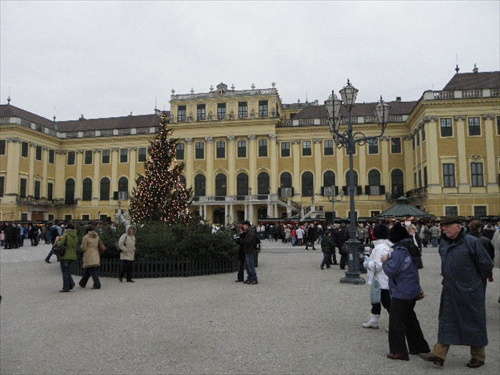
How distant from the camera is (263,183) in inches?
2007

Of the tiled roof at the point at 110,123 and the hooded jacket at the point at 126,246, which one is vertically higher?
the tiled roof at the point at 110,123

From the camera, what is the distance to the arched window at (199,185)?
52.2 metres

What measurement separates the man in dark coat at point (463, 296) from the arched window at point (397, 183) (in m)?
45.2

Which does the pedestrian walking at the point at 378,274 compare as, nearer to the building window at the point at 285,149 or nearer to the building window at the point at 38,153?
the building window at the point at 285,149

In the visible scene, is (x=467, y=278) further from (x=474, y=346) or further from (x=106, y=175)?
(x=106, y=175)

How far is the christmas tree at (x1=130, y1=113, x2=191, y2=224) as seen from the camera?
18969 millimetres

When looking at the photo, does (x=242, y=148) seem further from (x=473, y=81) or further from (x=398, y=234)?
(x=398, y=234)

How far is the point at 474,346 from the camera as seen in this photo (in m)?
4.69

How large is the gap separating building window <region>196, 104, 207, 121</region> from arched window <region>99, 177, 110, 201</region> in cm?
1445

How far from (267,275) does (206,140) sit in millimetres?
40558

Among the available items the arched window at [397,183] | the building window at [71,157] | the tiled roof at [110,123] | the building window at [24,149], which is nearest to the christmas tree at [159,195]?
the arched window at [397,183]

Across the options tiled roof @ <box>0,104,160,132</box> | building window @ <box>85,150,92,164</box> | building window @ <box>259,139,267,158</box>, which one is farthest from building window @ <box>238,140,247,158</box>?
building window @ <box>85,150,92,164</box>

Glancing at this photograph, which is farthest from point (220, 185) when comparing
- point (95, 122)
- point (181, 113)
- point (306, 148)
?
point (95, 122)

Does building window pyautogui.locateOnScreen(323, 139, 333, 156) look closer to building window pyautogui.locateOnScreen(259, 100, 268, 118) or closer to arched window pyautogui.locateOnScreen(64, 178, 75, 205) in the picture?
building window pyautogui.locateOnScreen(259, 100, 268, 118)
